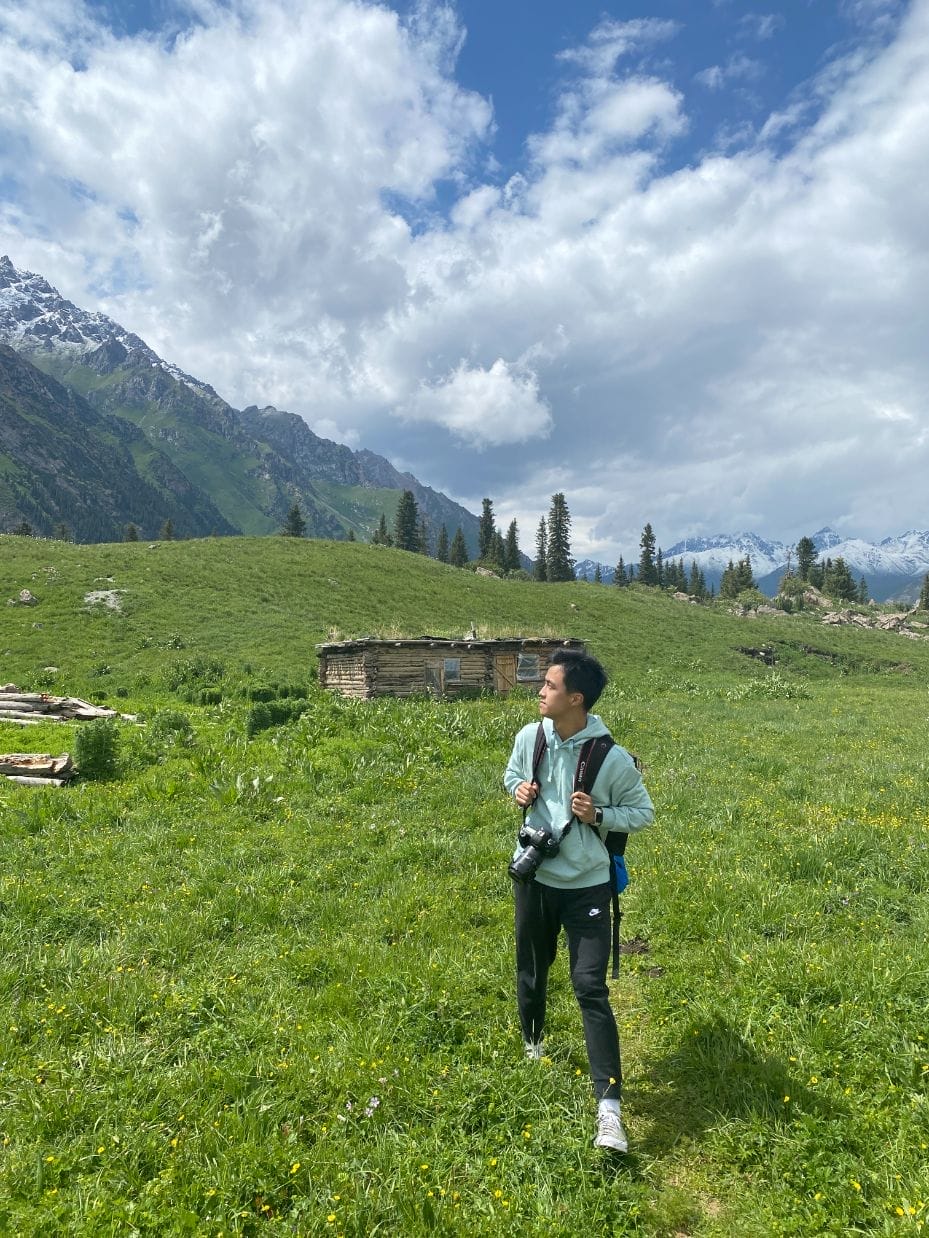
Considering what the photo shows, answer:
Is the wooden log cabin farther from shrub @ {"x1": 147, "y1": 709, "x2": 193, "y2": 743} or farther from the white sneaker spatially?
the white sneaker

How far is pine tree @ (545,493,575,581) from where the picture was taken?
319 feet

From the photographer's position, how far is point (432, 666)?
91.4ft

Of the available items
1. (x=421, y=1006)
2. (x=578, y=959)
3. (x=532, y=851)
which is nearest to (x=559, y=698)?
(x=532, y=851)

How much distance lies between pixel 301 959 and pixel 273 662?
26431 mm

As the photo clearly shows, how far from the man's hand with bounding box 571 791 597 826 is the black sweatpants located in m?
0.58

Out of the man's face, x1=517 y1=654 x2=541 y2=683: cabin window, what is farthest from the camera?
x1=517 y1=654 x2=541 y2=683: cabin window

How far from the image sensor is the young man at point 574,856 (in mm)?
4227

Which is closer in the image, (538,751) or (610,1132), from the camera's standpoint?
(610,1132)

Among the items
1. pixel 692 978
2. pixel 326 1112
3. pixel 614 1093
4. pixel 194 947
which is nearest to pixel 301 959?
pixel 194 947

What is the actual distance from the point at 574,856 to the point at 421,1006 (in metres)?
2.16

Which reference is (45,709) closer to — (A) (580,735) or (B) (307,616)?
(A) (580,735)

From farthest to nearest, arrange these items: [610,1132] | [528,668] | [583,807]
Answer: [528,668] → [583,807] → [610,1132]

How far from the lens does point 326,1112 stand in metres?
4.34

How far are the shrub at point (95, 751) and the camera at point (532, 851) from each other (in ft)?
36.7
